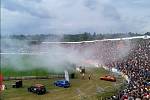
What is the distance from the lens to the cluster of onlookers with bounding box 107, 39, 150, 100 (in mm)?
38875

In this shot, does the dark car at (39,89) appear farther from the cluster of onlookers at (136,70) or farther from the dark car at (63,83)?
the cluster of onlookers at (136,70)

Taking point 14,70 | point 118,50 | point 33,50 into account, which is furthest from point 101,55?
point 14,70

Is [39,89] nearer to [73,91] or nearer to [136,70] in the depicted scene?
[73,91]

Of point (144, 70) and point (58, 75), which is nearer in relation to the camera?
point (144, 70)

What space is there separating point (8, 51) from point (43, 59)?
21.8 feet

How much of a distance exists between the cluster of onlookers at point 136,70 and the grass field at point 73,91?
2053mm

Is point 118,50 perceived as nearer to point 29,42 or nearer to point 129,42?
point 129,42

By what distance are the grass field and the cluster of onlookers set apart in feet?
6.73

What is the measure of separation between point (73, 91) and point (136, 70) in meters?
10.5

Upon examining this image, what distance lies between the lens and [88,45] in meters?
95.0

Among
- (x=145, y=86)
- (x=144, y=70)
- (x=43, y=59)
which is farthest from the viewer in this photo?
(x=43, y=59)

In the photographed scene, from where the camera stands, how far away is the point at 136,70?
5197 cm

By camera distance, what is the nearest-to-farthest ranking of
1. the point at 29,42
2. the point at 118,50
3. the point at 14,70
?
the point at 14,70
the point at 118,50
the point at 29,42

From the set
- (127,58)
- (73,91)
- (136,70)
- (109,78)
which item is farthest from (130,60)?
(73,91)
